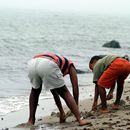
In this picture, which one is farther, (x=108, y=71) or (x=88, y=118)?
(x=108, y=71)

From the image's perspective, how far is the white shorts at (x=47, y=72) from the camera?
6.84m

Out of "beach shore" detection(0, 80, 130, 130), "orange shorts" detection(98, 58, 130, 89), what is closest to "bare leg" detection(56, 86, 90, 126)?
"beach shore" detection(0, 80, 130, 130)

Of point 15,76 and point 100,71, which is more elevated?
point 100,71

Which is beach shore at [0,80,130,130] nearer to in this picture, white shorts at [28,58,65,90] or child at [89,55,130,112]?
child at [89,55,130,112]

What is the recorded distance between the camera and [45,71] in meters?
6.84

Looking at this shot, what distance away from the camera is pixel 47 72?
6836 millimetres

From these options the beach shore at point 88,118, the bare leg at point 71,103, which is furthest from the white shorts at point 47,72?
the beach shore at point 88,118

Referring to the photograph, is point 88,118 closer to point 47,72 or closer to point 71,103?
point 71,103

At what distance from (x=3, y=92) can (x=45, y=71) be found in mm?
6124

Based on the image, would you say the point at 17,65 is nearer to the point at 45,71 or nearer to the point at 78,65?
the point at 78,65

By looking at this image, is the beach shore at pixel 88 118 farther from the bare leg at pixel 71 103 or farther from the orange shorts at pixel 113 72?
the orange shorts at pixel 113 72

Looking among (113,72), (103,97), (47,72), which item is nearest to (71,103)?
(47,72)

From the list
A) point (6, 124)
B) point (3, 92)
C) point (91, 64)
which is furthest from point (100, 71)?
point (3, 92)

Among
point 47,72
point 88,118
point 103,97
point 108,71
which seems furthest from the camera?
point 103,97
